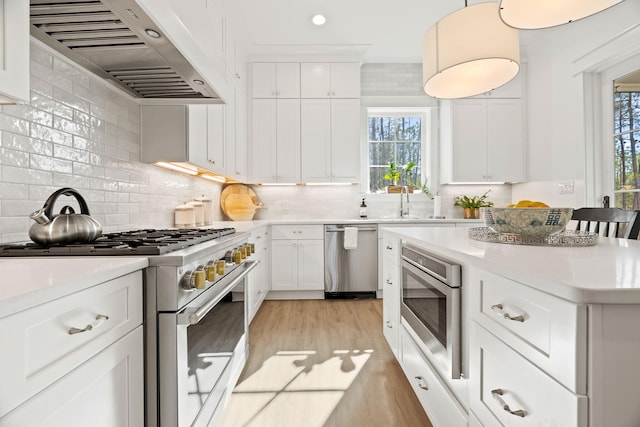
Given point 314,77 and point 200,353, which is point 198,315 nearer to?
point 200,353

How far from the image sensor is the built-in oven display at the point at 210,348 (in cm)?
118

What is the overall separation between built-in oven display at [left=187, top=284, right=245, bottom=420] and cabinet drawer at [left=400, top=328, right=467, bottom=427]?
35.7 inches

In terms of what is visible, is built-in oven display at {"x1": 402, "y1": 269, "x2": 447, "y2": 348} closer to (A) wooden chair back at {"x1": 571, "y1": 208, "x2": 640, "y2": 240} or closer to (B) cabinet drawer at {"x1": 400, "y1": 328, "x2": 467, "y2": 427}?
(B) cabinet drawer at {"x1": 400, "y1": 328, "x2": 467, "y2": 427}

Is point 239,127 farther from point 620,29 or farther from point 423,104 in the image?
point 620,29

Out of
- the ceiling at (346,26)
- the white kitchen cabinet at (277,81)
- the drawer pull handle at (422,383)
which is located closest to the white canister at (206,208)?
the white kitchen cabinet at (277,81)

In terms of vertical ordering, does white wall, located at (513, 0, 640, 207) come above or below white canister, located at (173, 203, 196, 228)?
above

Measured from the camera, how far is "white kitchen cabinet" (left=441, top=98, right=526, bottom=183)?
4043 millimetres

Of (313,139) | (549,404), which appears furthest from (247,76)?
(549,404)

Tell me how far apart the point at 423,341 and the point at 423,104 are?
3506 millimetres

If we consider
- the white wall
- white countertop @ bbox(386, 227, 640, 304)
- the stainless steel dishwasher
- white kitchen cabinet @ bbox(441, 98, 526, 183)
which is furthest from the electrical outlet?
white countertop @ bbox(386, 227, 640, 304)

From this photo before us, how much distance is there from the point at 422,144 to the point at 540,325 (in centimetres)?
397

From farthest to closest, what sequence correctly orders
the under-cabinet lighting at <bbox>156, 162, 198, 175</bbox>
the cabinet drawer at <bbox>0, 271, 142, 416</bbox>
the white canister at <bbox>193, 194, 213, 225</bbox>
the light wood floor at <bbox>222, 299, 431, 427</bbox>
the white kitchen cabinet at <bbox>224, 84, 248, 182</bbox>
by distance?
the white kitchen cabinet at <bbox>224, 84, 248, 182</bbox> → the white canister at <bbox>193, 194, 213, 225</bbox> → the under-cabinet lighting at <bbox>156, 162, 198, 175</bbox> → the light wood floor at <bbox>222, 299, 431, 427</bbox> → the cabinet drawer at <bbox>0, 271, 142, 416</bbox>

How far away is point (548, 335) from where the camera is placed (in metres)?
0.71

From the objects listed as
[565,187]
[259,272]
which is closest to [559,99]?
[565,187]
